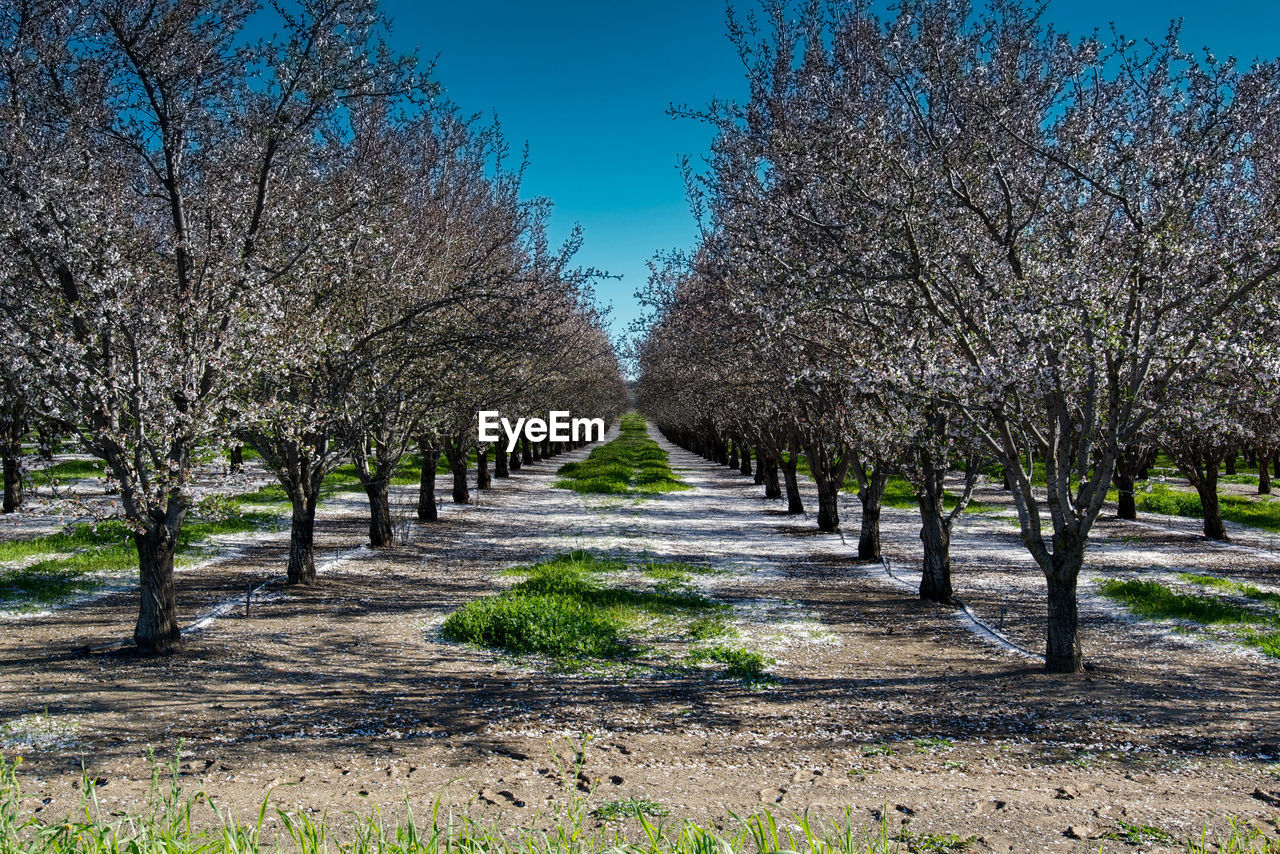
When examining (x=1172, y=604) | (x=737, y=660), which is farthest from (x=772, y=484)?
(x=737, y=660)

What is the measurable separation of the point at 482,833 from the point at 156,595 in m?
7.75

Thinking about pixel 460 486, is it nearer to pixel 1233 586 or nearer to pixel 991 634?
pixel 991 634

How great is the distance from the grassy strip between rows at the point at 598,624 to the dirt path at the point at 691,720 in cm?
53

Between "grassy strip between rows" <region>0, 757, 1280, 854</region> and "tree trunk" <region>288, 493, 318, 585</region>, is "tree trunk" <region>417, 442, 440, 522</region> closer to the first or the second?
"tree trunk" <region>288, 493, 318, 585</region>

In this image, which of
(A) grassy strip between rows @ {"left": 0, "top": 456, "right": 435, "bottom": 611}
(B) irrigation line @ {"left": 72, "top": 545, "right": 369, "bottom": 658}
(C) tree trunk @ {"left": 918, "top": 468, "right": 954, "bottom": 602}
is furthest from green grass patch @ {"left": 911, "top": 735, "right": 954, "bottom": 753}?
(B) irrigation line @ {"left": 72, "top": 545, "right": 369, "bottom": 658}

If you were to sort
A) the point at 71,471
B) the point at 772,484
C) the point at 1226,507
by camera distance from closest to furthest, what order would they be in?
the point at 1226,507 < the point at 71,471 < the point at 772,484

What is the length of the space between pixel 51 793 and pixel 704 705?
590 cm

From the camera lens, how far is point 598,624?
1248 cm

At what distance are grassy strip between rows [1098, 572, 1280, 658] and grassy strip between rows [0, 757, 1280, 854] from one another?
8.27m

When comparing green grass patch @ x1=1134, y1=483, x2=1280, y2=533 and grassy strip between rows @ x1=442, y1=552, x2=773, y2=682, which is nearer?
grassy strip between rows @ x1=442, y1=552, x2=773, y2=682

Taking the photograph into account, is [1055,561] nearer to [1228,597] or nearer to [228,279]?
[1228,597]

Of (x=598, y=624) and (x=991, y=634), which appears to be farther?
(x=991, y=634)

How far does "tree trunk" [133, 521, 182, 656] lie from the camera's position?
34.9 feet

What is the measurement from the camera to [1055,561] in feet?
34.8
